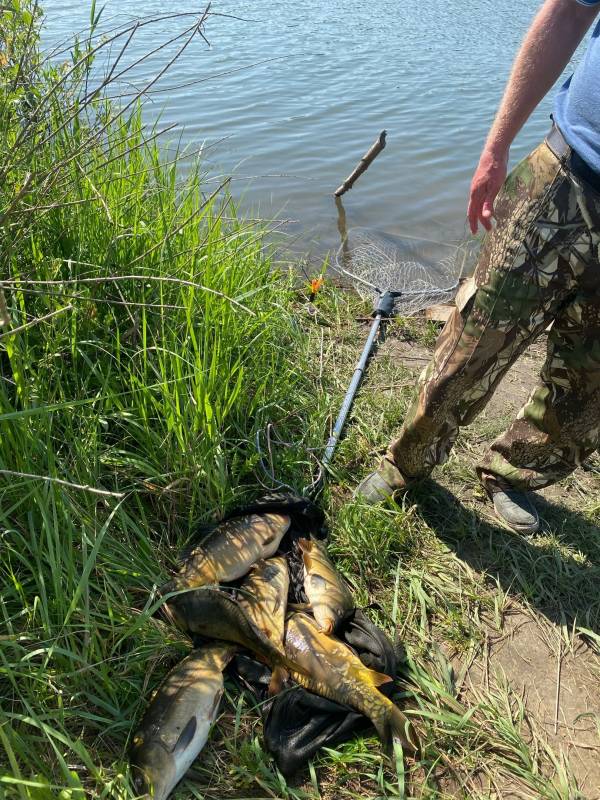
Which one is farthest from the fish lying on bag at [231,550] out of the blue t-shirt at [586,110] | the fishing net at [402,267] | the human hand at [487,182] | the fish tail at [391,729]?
the fishing net at [402,267]

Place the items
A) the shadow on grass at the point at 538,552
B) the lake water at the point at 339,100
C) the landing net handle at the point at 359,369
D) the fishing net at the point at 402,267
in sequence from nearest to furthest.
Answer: the shadow on grass at the point at 538,552 → the landing net handle at the point at 359,369 → the fishing net at the point at 402,267 → the lake water at the point at 339,100

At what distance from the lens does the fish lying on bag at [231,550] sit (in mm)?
2490

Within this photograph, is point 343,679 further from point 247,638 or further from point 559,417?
point 559,417

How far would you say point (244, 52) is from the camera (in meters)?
11.4

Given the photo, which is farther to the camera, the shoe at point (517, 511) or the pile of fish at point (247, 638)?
the shoe at point (517, 511)

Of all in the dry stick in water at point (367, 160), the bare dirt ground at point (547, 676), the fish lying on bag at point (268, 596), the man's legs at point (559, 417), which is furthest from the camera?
the dry stick in water at point (367, 160)

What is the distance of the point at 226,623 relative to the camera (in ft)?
7.69

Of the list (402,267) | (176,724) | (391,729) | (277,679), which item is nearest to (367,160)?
(402,267)

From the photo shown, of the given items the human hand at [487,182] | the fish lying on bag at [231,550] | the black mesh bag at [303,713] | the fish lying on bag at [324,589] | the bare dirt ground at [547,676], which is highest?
the human hand at [487,182]

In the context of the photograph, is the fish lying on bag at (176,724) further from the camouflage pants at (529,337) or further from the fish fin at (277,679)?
the camouflage pants at (529,337)

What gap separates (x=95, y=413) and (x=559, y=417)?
6.51ft

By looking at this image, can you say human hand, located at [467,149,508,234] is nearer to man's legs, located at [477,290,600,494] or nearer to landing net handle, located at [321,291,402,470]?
man's legs, located at [477,290,600,494]

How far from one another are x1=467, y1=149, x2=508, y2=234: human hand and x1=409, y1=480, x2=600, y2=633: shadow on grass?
51.8 inches

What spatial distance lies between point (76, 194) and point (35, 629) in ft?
6.05
